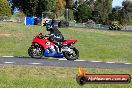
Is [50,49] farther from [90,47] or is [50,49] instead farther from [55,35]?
[90,47]

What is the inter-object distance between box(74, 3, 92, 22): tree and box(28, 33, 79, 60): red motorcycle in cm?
10702

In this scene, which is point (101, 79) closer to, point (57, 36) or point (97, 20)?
point (57, 36)

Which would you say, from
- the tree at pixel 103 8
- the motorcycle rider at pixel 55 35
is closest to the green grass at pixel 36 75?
the motorcycle rider at pixel 55 35

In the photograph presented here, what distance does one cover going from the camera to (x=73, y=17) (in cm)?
13338

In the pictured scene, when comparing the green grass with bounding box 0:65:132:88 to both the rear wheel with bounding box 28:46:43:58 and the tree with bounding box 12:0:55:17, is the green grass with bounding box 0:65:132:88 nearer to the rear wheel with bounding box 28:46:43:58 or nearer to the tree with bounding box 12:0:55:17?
the rear wheel with bounding box 28:46:43:58

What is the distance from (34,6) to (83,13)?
41.0 m

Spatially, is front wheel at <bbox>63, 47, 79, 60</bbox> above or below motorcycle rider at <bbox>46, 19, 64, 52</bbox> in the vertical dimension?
below

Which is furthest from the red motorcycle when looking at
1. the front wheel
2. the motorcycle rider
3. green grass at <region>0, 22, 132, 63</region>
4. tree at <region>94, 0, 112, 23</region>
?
tree at <region>94, 0, 112, 23</region>

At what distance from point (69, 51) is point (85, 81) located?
14622mm

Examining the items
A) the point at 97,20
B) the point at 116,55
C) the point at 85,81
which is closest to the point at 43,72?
the point at 85,81

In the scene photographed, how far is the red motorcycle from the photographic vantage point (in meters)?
19.8

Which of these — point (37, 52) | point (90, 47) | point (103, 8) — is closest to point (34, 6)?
point (103, 8)

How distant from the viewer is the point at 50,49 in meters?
20.0

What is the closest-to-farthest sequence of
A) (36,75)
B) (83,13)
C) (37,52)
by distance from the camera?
(36,75) → (37,52) → (83,13)
